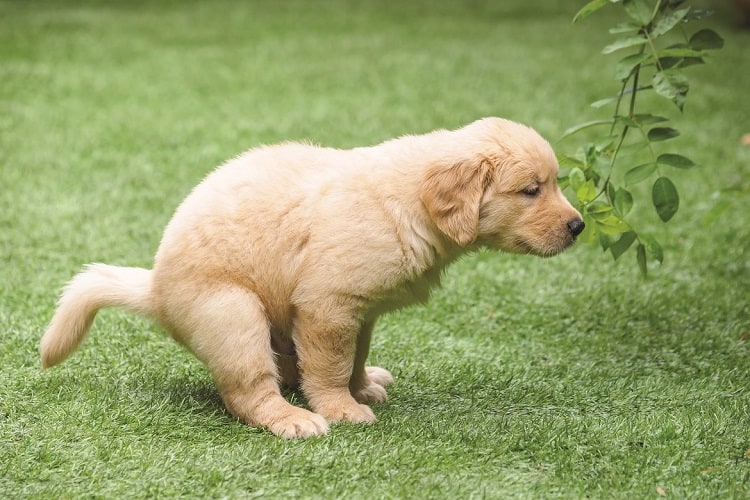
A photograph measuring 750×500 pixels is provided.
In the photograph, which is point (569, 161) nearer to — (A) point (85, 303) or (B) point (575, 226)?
(B) point (575, 226)

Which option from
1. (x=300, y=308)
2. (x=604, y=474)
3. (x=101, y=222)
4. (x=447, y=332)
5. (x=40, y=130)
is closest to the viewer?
(x=604, y=474)

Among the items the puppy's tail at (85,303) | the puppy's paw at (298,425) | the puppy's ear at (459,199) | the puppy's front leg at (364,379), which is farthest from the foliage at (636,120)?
the puppy's tail at (85,303)

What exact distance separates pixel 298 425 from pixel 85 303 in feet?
3.16

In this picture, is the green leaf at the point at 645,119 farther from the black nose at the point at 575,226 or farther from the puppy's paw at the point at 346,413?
the puppy's paw at the point at 346,413

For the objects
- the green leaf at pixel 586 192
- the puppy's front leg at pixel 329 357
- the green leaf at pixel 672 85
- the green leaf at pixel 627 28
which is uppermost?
the green leaf at pixel 627 28

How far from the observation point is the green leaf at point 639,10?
4137mm

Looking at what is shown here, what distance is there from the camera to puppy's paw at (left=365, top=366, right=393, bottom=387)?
13.9ft

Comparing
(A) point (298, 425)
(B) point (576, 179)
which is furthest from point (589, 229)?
(A) point (298, 425)

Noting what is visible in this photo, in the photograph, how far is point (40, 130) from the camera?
26.3ft

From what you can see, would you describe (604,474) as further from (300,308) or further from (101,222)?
(101,222)

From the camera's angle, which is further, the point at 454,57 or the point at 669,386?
the point at 454,57

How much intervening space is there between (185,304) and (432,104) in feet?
18.9

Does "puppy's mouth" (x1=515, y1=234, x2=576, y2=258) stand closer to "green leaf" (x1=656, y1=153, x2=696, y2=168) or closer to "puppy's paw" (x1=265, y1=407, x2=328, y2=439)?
"green leaf" (x1=656, y1=153, x2=696, y2=168)

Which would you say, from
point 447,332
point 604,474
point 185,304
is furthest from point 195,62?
point 604,474
